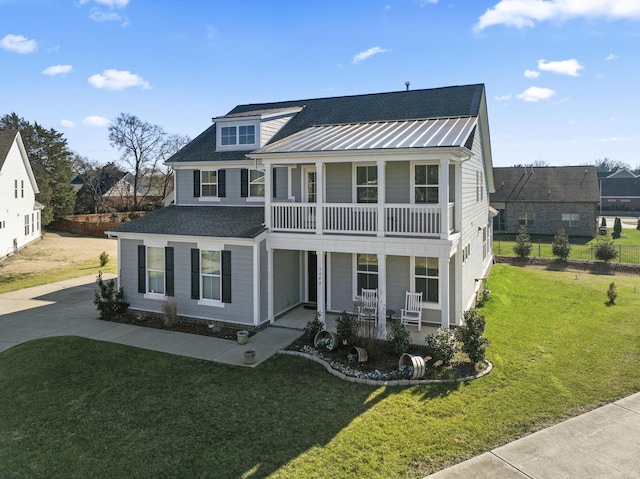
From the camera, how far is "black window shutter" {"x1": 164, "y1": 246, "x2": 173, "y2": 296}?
14961 mm

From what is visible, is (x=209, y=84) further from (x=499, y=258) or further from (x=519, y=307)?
(x=499, y=258)

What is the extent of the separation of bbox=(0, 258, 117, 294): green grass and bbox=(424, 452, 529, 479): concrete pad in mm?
21787

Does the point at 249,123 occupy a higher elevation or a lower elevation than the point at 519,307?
higher

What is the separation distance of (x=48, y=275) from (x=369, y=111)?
2055 cm

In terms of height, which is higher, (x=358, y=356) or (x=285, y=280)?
(x=285, y=280)

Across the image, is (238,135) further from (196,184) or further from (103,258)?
(103,258)

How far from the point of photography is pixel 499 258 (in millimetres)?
27859

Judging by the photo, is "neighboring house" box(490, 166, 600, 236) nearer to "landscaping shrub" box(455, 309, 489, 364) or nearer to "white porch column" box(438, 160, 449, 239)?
"white porch column" box(438, 160, 449, 239)

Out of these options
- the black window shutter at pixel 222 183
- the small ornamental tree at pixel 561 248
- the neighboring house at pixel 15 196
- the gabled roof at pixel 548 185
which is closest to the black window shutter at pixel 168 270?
the black window shutter at pixel 222 183

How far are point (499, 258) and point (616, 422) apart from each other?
20.8 meters

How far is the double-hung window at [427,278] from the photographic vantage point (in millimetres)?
14047

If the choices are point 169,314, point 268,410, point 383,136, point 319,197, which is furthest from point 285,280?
point 268,410

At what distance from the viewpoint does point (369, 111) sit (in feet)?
60.8

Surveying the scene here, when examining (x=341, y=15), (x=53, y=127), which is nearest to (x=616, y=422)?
(x=341, y=15)
